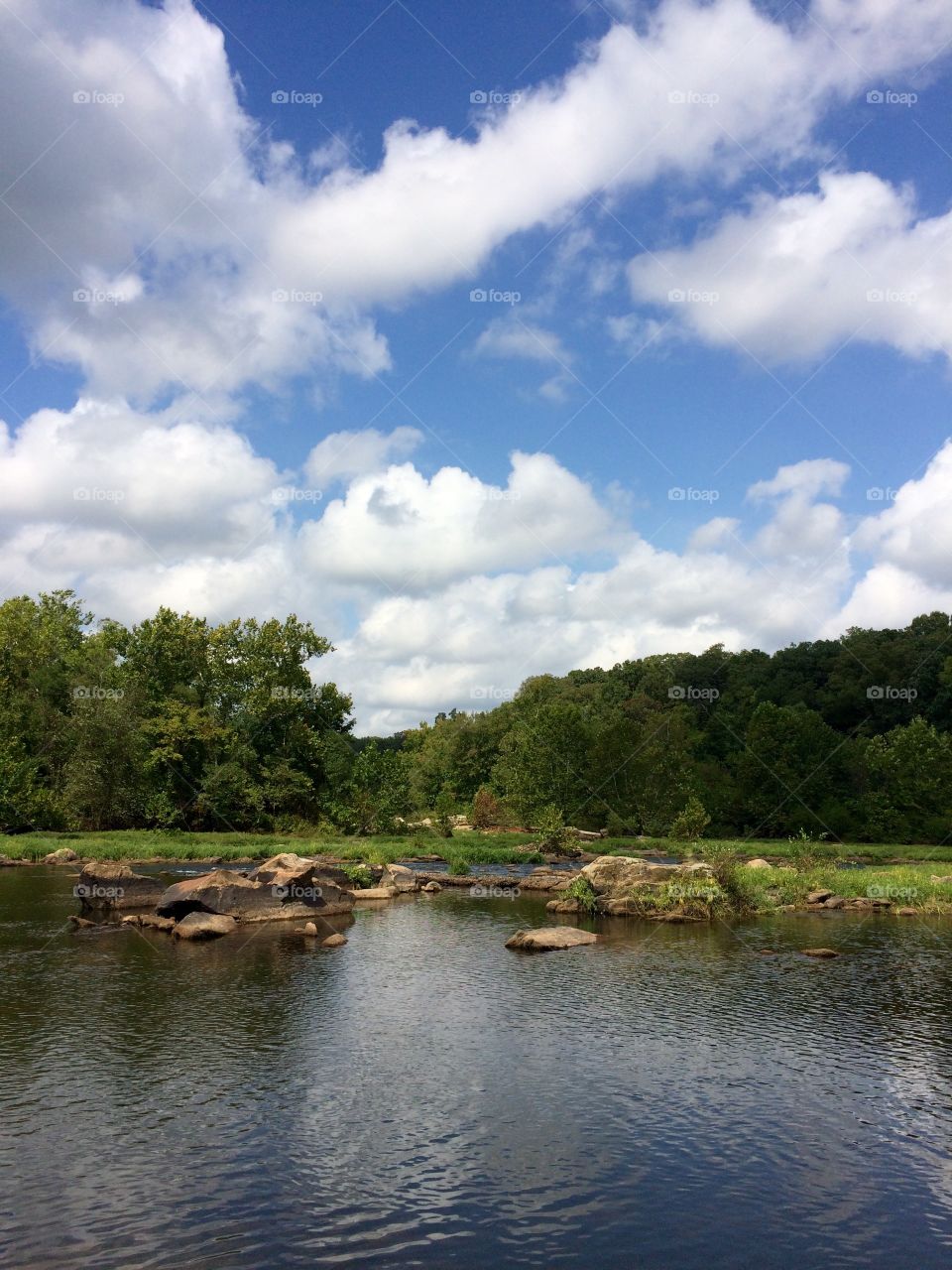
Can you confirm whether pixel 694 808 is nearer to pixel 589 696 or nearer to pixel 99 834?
pixel 99 834

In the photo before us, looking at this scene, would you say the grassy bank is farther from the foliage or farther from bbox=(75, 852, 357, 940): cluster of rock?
bbox=(75, 852, 357, 940): cluster of rock

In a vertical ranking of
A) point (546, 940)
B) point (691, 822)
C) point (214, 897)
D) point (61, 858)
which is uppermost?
point (214, 897)

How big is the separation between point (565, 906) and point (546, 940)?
11.4 m

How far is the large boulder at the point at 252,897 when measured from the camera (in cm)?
4073

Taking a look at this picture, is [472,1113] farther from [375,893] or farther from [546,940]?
[375,893]

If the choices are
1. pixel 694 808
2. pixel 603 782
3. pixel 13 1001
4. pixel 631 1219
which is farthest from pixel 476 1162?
pixel 603 782

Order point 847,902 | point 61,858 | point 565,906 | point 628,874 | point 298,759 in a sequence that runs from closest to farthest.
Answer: point 565,906 → point 628,874 → point 847,902 → point 61,858 → point 298,759

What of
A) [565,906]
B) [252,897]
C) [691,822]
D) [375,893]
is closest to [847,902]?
[565,906]

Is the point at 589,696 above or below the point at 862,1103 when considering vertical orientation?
above

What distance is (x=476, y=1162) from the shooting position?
52.0 feet

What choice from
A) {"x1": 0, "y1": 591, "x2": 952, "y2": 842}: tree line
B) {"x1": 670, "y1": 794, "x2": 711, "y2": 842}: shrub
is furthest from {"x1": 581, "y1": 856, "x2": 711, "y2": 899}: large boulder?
{"x1": 670, "y1": 794, "x2": 711, "y2": 842}: shrub

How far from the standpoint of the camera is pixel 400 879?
5672cm

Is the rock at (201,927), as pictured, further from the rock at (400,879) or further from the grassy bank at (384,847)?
the grassy bank at (384,847)

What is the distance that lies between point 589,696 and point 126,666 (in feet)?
305
